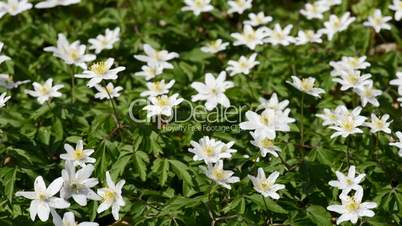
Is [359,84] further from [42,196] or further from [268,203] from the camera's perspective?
[42,196]

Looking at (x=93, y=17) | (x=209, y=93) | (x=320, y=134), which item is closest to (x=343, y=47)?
(x=320, y=134)

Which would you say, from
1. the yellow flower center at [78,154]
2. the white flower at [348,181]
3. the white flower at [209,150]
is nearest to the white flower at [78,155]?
the yellow flower center at [78,154]

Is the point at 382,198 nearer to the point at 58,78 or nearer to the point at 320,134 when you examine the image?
the point at 320,134

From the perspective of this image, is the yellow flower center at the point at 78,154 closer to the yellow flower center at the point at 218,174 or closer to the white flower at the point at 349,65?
the yellow flower center at the point at 218,174

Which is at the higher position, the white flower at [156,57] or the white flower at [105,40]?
the white flower at [105,40]

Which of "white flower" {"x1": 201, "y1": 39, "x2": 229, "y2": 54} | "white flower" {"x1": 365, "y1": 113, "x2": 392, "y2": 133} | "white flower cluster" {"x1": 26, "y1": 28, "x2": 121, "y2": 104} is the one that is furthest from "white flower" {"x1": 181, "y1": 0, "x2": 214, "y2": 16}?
"white flower" {"x1": 365, "y1": 113, "x2": 392, "y2": 133}

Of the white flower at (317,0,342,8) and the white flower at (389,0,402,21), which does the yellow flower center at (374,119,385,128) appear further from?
the white flower at (317,0,342,8)
